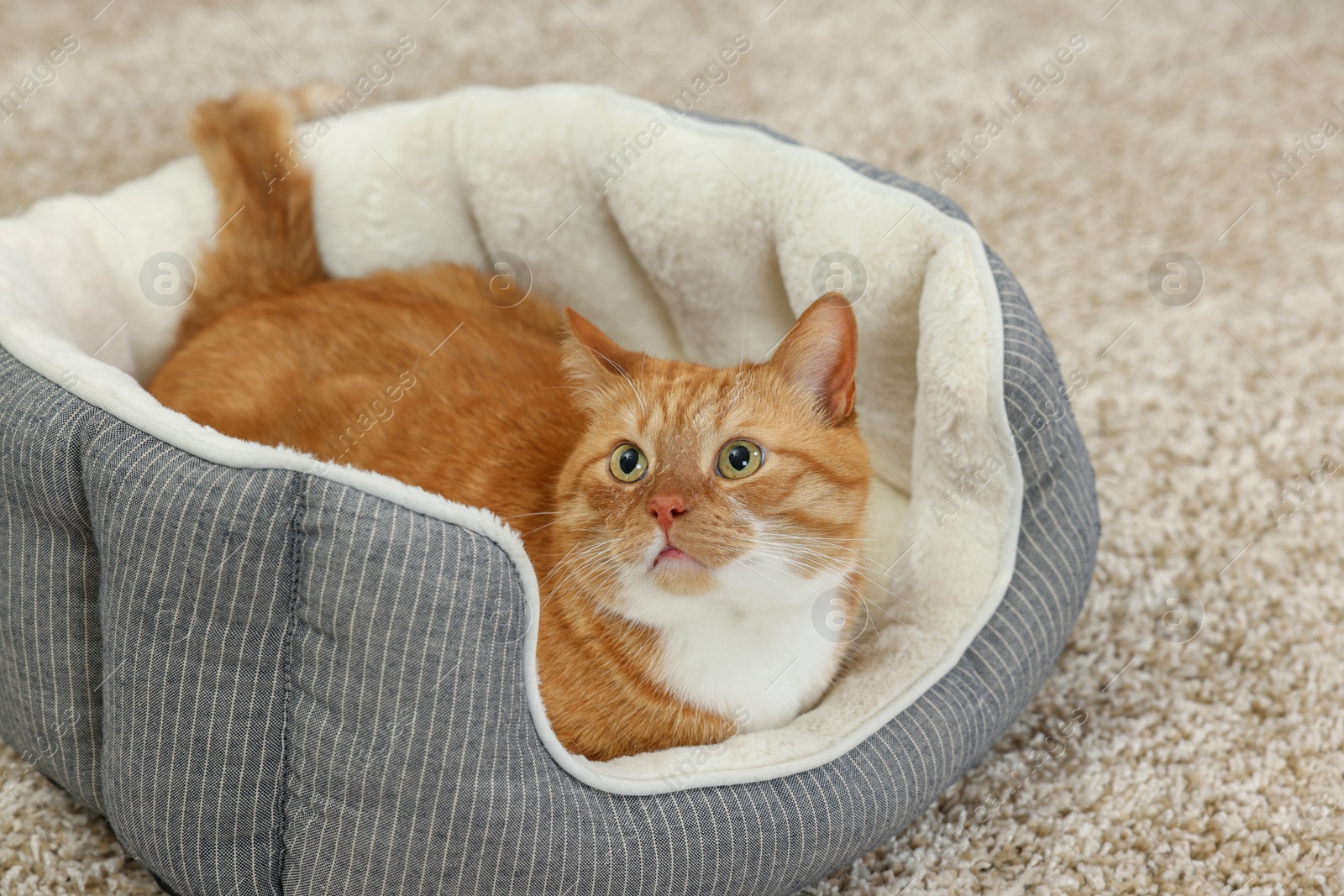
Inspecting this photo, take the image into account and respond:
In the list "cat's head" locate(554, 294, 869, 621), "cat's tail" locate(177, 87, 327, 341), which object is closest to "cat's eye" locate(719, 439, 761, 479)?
"cat's head" locate(554, 294, 869, 621)

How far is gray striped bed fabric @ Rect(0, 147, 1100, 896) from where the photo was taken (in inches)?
45.3

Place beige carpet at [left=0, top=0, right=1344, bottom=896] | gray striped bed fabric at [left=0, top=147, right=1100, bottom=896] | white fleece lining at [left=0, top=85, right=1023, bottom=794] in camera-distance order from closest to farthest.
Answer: gray striped bed fabric at [left=0, top=147, right=1100, bottom=896]
white fleece lining at [left=0, top=85, right=1023, bottom=794]
beige carpet at [left=0, top=0, right=1344, bottom=896]

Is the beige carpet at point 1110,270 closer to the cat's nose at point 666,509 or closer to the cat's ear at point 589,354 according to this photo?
the cat's nose at point 666,509

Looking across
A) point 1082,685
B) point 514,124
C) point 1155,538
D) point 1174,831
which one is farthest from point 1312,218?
point 514,124

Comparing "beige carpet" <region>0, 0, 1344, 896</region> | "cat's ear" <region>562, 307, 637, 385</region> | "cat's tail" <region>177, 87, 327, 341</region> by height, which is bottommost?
"beige carpet" <region>0, 0, 1344, 896</region>

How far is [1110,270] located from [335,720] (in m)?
1.95

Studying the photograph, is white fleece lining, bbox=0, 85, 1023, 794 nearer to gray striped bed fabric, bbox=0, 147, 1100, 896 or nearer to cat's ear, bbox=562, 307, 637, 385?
gray striped bed fabric, bbox=0, 147, 1100, 896

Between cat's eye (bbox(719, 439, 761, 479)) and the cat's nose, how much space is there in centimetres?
10

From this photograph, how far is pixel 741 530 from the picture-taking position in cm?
119

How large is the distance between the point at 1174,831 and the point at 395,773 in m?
1.03

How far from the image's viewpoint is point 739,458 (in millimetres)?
1266

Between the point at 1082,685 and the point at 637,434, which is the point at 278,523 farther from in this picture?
the point at 1082,685

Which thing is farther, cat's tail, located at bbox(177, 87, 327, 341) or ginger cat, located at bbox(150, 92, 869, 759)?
cat's tail, located at bbox(177, 87, 327, 341)

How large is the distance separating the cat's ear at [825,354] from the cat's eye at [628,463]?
7.6 inches
